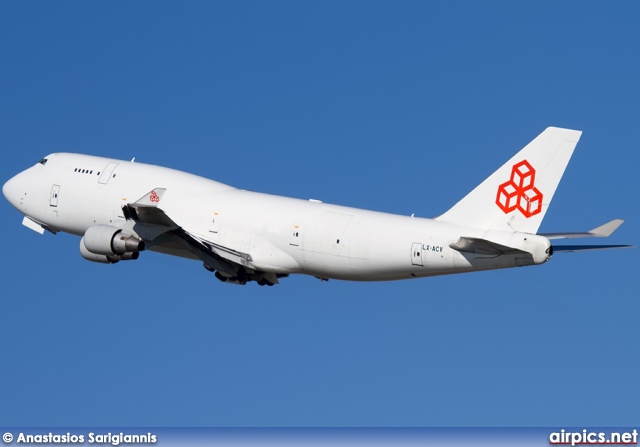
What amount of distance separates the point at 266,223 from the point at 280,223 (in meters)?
0.61

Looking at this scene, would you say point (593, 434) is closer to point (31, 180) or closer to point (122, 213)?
point (122, 213)

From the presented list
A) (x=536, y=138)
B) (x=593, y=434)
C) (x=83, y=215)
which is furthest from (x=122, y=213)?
(x=593, y=434)

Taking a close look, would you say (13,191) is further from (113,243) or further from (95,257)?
(113,243)

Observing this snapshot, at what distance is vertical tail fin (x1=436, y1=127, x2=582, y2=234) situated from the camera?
194 ft

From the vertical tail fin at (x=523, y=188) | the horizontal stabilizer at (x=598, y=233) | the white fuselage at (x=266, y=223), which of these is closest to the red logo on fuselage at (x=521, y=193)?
the vertical tail fin at (x=523, y=188)

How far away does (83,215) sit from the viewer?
2729 inches

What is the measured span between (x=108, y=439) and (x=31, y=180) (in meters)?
20.2

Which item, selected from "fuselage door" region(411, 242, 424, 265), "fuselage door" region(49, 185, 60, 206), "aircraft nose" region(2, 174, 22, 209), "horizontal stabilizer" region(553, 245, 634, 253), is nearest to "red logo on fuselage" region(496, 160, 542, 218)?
"horizontal stabilizer" region(553, 245, 634, 253)

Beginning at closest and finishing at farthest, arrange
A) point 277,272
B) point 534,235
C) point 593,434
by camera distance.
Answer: point 593,434 → point 534,235 → point 277,272

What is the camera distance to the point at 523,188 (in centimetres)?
5994

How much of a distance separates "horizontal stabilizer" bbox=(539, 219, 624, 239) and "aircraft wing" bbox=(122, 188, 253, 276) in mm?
12359

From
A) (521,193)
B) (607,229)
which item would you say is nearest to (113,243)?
(521,193)

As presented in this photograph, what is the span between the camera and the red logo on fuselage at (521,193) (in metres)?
59.5

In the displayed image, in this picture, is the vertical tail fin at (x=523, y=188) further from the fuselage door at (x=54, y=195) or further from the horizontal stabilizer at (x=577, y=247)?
the fuselage door at (x=54, y=195)
